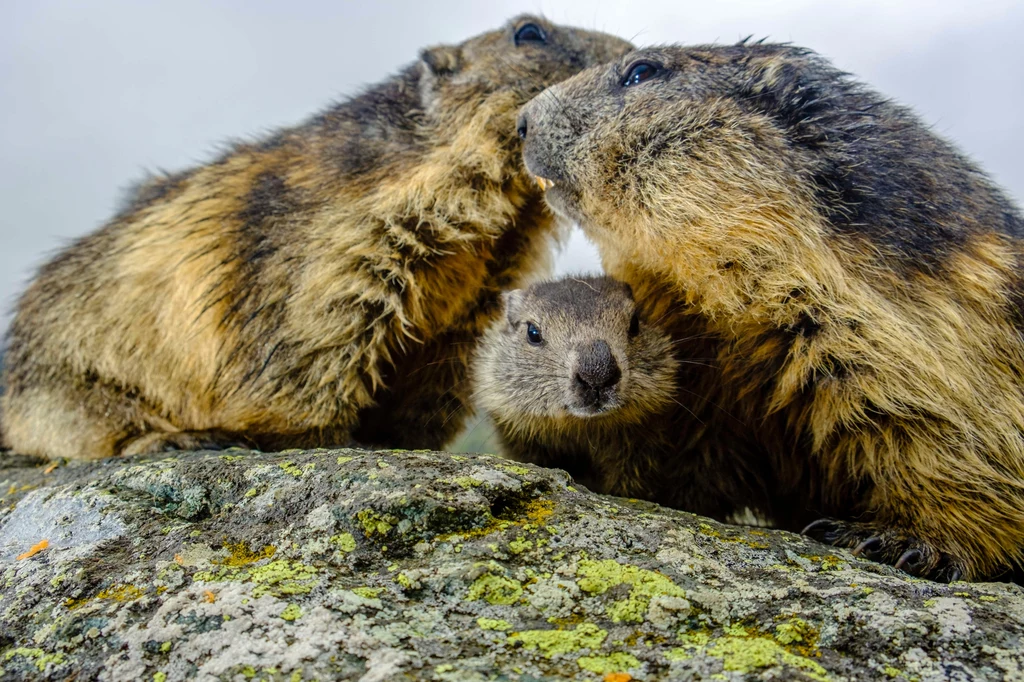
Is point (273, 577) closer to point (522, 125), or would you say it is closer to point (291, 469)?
point (291, 469)

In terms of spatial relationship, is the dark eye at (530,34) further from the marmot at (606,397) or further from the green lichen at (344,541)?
the green lichen at (344,541)

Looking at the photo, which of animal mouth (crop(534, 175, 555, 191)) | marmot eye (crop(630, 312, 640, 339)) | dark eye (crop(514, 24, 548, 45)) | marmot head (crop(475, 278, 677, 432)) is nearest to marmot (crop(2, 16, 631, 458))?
dark eye (crop(514, 24, 548, 45))

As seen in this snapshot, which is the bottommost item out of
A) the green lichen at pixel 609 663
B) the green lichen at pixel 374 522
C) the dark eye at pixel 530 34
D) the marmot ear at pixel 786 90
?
the green lichen at pixel 609 663

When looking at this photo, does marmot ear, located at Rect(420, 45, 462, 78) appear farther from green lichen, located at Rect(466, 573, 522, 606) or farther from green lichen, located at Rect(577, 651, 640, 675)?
green lichen, located at Rect(577, 651, 640, 675)

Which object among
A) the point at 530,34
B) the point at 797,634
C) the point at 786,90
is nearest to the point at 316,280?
the point at 530,34

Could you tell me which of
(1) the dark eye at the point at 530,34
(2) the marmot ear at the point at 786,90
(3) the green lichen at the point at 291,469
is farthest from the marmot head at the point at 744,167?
(3) the green lichen at the point at 291,469

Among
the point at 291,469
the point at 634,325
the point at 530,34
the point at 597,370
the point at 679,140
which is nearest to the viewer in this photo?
the point at 291,469

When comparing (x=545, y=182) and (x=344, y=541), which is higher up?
(x=545, y=182)
